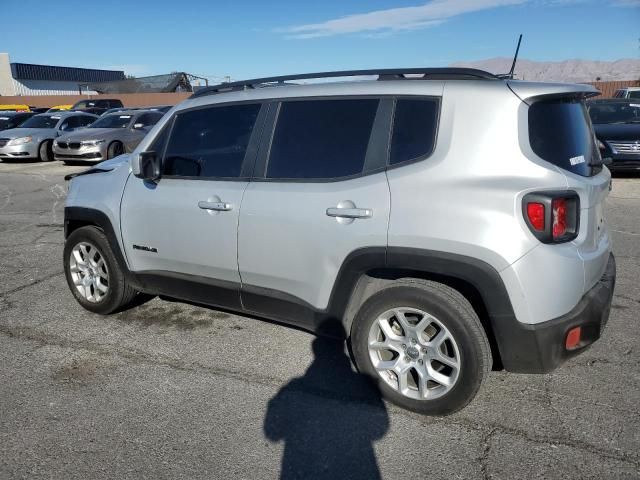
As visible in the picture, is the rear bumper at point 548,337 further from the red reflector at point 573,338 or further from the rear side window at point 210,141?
the rear side window at point 210,141

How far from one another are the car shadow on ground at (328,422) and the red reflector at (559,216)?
4.33 feet

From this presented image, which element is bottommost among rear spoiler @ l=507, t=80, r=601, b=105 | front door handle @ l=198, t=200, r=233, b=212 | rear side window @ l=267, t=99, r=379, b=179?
front door handle @ l=198, t=200, r=233, b=212

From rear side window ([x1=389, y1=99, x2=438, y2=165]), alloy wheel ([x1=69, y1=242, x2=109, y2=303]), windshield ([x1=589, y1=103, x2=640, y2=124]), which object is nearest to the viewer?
rear side window ([x1=389, y1=99, x2=438, y2=165])

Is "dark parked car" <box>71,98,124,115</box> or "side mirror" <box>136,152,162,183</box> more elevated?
"side mirror" <box>136,152,162,183</box>

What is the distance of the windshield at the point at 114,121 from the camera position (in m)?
15.2

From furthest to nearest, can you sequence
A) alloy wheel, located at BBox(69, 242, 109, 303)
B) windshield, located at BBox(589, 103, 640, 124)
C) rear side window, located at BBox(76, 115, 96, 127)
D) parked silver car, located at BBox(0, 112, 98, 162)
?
rear side window, located at BBox(76, 115, 96, 127) → parked silver car, located at BBox(0, 112, 98, 162) → windshield, located at BBox(589, 103, 640, 124) → alloy wheel, located at BBox(69, 242, 109, 303)

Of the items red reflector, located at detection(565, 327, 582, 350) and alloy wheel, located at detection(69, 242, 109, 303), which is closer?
red reflector, located at detection(565, 327, 582, 350)

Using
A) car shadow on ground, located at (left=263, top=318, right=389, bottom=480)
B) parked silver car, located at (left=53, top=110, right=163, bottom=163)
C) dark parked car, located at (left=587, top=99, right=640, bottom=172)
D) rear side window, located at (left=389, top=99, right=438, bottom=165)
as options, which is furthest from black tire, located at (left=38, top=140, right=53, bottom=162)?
rear side window, located at (left=389, top=99, right=438, bottom=165)

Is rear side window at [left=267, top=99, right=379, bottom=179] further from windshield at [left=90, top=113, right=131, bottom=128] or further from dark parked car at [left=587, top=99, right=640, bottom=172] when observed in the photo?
windshield at [left=90, top=113, right=131, bottom=128]

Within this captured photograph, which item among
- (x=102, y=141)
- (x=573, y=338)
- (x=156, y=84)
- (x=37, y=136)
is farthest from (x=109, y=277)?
(x=156, y=84)

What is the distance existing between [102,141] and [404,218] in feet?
44.2

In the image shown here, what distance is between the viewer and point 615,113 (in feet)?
39.6

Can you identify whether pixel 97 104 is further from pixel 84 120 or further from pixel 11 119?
pixel 84 120

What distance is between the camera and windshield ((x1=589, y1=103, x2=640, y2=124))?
11.9 metres
